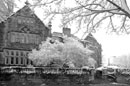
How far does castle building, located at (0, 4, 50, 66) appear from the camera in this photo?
29.1 meters

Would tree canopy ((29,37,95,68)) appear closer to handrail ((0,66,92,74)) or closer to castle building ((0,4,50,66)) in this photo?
handrail ((0,66,92,74))

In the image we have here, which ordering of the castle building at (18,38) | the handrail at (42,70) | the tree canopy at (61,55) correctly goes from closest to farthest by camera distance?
the handrail at (42,70)
the tree canopy at (61,55)
the castle building at (18,38)

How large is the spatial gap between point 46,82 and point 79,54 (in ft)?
20.6

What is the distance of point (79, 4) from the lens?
11570 millimetres

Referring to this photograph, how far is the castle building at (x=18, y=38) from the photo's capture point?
29.1m

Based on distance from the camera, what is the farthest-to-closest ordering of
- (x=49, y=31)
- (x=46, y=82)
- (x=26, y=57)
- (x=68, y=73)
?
(x=49, y=31) < (x=26, y=57) < (x=68, y=73) < (x=46, y=82)

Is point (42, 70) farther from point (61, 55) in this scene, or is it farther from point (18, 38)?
point (18, 38)

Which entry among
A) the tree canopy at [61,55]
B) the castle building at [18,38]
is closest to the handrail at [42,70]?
the tree canopy at [61,55]

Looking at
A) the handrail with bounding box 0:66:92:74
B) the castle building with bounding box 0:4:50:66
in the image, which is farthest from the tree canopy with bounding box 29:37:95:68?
the castle building with bounding box 0:4:50:66

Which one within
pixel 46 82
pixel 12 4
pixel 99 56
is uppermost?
pixel 12 4

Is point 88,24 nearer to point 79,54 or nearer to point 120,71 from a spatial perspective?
point 79,54

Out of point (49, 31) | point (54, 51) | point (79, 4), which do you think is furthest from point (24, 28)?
point (79, 4)

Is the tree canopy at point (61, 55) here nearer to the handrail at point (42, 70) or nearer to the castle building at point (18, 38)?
the handrail at point (42, 70)

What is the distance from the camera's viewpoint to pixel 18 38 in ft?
98.1
